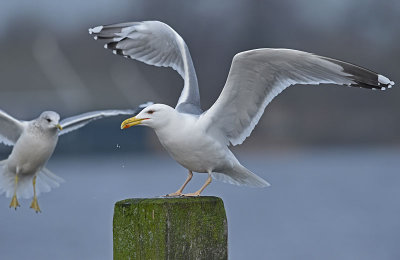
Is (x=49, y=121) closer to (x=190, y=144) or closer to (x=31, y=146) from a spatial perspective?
(x=31, y=146)

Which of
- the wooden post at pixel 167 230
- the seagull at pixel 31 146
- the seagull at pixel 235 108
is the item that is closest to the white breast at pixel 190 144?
the seagull at pixel 235 108

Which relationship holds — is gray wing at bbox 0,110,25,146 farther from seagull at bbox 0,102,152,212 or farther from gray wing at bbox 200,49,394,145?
gray wing at bbox 200,49,394,145

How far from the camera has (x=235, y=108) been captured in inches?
177

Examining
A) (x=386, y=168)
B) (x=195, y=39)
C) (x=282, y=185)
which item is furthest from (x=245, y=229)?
(x=195, y=39)

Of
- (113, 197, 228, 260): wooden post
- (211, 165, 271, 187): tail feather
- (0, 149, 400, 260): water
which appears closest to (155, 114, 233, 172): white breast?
(211, 165, 271, 187): tail feather

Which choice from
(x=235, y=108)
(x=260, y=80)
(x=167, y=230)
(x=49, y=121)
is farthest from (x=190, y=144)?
(x=49, y=121)

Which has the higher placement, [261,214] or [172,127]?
[172,127]

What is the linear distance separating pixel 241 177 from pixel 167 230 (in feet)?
4.73

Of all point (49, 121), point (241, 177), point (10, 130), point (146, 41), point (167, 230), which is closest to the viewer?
point (167, 230)

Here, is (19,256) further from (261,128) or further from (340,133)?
(340,133)

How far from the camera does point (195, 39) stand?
3662 cm

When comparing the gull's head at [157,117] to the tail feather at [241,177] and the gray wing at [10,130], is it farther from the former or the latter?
the gray wing at [10,130]

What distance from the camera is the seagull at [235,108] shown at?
4188 millimetres

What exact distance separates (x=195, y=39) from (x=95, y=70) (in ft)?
20.0
